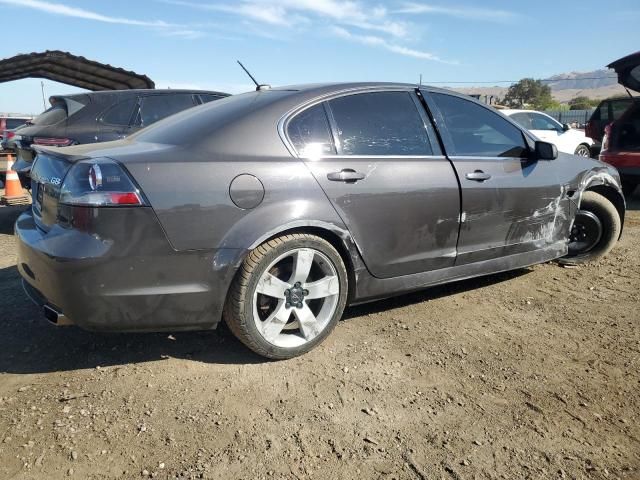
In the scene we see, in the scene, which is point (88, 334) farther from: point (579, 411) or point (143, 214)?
point (579, 411)

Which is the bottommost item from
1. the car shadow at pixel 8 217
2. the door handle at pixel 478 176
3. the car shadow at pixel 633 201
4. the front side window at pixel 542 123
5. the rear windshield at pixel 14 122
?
the car shadow at pixel 8 217

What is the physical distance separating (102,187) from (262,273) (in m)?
0.88

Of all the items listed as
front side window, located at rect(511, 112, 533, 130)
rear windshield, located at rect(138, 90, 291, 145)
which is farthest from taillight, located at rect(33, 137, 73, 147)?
front side window, located at rect(511, 112, 533, 130)

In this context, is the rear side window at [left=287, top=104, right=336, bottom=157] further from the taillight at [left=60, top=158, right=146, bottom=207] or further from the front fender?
the front fender

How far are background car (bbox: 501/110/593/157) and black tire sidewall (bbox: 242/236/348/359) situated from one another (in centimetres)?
997

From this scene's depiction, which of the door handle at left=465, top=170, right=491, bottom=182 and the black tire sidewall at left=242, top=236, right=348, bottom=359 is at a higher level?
the door handle at left=465, top=170, right=491, bottom=182

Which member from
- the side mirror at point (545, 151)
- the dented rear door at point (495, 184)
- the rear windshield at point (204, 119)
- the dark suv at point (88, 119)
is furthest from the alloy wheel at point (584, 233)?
the dark suv at point (88, 119)

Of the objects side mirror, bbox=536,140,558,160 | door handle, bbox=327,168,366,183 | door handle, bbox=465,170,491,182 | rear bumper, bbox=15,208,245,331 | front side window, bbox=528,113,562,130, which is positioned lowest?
rear bumper, bbox=15,208,245,331

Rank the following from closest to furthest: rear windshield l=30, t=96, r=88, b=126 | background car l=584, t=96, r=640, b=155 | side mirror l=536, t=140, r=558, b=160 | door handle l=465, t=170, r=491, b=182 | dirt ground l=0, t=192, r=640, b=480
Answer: dirt ground l=0, t=192, r=640, b=480
door handle l=465, t=170, r=491, b=182
side mirror l=536, t=140, r=558, b=160
rear windshield l=30, t=96, r=88, b=126
background car l=584, t=96, r=640, b=155

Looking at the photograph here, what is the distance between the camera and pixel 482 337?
10.5 feet

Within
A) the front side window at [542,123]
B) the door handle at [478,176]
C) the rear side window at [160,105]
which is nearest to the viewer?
the door handle at [478,176]

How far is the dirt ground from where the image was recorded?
2.06 metres

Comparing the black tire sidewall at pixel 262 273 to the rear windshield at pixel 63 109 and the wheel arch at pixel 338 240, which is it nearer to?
the wheel arch at pixel 338 240

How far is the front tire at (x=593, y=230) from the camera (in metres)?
4.51
